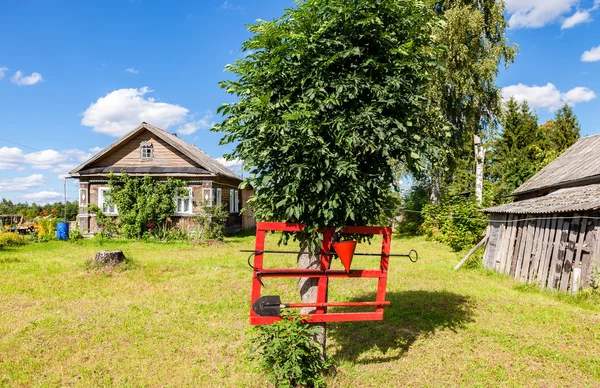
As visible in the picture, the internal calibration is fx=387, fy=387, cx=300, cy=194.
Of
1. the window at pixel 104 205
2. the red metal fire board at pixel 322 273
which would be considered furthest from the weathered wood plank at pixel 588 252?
the window at pixel 104 205

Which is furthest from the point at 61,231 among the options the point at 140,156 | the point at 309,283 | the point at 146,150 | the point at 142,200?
the point at 309,283

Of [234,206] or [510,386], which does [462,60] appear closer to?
[234,206]

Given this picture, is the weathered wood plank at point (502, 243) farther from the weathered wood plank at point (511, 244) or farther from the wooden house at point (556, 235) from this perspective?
the weathered wood plank at point (511, 244)

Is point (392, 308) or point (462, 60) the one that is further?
point (462, 60)

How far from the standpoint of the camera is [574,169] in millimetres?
15133

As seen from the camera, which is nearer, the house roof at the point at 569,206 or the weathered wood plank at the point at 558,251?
the house roof at the point at 569,206

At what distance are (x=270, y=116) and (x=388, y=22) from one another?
2.08 meters

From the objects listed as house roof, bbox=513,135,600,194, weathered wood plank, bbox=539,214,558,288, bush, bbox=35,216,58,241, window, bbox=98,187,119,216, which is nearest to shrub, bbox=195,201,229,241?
window, bbox=98,187,119,216

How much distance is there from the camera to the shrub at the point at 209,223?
20859 mm

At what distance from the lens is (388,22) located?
17.3ft

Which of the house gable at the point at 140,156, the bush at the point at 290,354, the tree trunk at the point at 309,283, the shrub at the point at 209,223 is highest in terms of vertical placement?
the house gable at the point at 140,156

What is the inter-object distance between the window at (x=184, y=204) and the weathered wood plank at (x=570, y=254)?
1749 cm

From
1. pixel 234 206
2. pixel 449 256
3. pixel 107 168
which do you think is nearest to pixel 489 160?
pixel 449 256

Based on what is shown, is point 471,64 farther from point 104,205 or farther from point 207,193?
point 104,205
